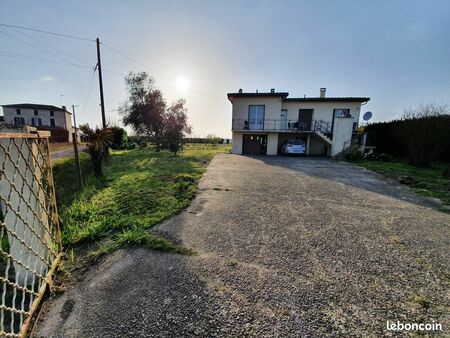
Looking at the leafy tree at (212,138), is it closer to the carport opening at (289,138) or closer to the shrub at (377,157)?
the carport opening at (289,138)

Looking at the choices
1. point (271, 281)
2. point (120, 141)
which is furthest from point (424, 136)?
point (120, 141)

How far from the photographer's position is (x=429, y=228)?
396 centimetres

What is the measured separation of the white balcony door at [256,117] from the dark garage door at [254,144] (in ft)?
3.29

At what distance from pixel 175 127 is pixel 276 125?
29.7 feet

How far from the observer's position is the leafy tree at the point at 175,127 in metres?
17.8

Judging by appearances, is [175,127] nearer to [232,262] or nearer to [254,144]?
[254,144]

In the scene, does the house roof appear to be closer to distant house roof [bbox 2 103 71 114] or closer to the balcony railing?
the balcony railing

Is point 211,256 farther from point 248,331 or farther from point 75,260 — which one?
point 75,260

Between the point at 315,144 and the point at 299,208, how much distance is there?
16.3 meters

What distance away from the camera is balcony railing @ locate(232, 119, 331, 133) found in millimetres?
18141

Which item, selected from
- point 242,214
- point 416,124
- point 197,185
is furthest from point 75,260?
point 416,124

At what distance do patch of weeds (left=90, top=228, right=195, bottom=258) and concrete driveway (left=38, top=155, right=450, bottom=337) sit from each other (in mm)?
150

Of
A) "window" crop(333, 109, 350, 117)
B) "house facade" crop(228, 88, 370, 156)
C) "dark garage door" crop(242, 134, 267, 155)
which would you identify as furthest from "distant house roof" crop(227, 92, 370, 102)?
"dark garage door" crop(242, 134, 267, 155)

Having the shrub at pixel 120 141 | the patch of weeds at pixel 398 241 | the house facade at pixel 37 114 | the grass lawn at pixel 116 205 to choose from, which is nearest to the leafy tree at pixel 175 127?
the shrub at pixel 120 141
